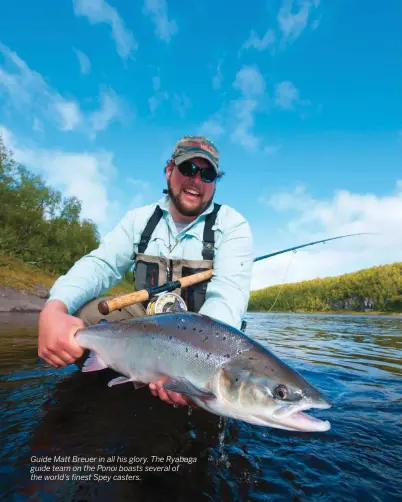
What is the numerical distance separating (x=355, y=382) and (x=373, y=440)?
210 centimetres

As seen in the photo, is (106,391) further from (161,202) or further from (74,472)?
(161,202)

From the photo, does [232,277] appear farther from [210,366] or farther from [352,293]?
[352,293]

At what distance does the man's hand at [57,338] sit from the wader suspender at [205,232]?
160cm

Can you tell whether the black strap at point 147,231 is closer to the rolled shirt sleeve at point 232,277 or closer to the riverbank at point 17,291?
the rolled shirt sleeve at point 232,277

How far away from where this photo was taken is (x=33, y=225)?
28703mm

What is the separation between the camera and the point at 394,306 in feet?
218

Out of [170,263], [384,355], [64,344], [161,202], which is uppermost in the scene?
[161,202]

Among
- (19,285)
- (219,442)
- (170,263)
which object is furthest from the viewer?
(19,285)

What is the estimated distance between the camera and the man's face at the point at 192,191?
3.91 metres

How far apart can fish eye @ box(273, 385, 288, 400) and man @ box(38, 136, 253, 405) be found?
142cm

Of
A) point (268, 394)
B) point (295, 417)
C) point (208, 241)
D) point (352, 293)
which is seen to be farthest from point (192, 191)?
point (352, 293)

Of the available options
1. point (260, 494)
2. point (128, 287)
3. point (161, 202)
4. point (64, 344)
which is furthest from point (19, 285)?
point (128, 287)

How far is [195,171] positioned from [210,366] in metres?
2.63

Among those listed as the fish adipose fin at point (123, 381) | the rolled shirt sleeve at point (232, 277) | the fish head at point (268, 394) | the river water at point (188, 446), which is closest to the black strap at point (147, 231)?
the rolled shirt sleeve at point (232, 277)
